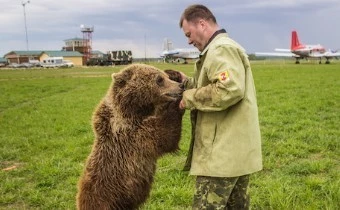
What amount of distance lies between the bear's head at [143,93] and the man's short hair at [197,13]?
0.71 m

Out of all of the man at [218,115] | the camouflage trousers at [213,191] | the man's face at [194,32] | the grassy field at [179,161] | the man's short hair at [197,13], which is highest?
the man's short hair at [197,13]

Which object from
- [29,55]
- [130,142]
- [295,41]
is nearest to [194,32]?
[130,142]

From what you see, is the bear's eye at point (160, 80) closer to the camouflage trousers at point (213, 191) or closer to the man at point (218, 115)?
the man at point (218, 115)

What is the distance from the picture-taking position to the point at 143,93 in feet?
13.3

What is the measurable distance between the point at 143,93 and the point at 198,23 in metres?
0.90

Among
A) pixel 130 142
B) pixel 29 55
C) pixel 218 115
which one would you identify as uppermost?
pixel 218 115

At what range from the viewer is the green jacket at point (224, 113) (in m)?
3.41

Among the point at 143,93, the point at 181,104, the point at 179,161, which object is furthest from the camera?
the point at 179,161

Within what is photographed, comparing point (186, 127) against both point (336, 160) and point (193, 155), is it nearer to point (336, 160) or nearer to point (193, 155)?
point (336, 160)

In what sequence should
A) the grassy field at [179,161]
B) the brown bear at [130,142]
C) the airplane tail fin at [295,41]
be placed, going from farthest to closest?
the airplane tail fin at [295,41] → the grassy field at [179,161] → the brown bear at [130,142]

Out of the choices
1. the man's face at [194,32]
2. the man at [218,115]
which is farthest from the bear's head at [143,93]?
the man's face at [194,32]

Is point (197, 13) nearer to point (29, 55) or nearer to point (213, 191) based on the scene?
point (213, 191)

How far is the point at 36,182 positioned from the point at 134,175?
410 centimetres

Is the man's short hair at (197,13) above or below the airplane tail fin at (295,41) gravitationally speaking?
below
